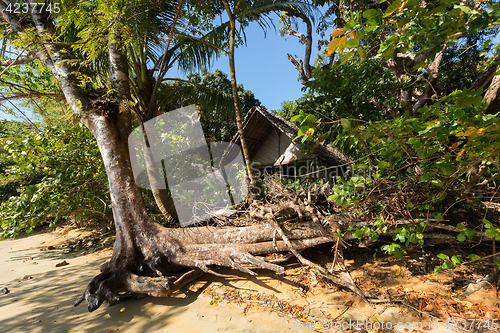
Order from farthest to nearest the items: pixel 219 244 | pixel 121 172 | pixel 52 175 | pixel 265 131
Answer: pixel 265 131 < pixel 52 175 < pixel 121 172 < pixel 219 244

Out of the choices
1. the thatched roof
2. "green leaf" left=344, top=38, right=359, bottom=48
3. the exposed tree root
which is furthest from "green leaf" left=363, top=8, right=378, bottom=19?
the thatched roof

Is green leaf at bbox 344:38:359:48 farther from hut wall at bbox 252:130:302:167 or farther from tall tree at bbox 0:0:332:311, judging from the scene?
hut wall at bbox 252:130:302:167

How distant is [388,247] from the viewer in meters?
2.65

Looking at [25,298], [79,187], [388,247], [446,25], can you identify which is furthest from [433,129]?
[79,187]

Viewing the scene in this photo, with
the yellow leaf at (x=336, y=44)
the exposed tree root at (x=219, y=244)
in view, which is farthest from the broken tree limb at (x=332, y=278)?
the yellow leaf at (x=336, y=44)

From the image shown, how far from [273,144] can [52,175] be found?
264 inches

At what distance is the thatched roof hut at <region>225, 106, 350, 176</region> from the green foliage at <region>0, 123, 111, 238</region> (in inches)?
169

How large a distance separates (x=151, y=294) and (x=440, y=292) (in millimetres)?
3754

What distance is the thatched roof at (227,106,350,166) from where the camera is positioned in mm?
7238

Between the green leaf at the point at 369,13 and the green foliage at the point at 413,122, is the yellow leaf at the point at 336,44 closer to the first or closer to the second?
the green foliage at the point at 413,122

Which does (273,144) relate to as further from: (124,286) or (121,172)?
(124,286)

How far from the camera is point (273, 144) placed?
28.3 ft

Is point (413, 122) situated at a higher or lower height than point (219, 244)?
higher

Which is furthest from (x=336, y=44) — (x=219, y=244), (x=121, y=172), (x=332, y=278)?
(x=121, y=172)
